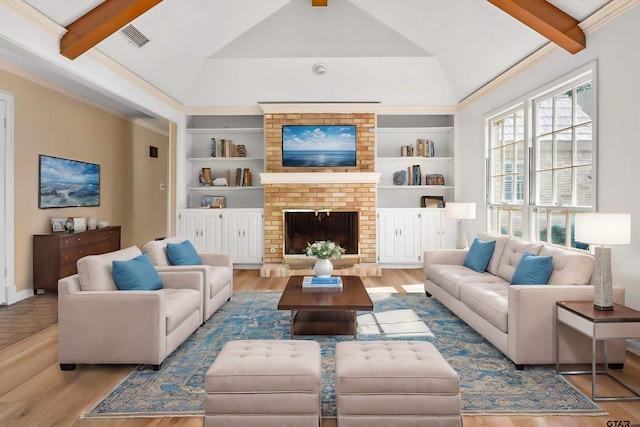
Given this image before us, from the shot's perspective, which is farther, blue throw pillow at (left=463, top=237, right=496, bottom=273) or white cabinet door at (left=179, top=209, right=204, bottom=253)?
white cabinet door at (left=179, top=209, right=204, bottom=253)

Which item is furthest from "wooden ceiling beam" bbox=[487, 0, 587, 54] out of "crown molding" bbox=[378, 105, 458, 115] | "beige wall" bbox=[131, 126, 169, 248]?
"beige wall" bbox=[131, 126, 169, 248]

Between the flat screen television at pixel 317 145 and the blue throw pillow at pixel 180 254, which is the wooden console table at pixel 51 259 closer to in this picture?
the blue throw pillow at pixel 180 254

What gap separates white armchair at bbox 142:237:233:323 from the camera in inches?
162

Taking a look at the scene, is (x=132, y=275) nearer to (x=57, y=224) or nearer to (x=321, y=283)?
(x=321, y=283)

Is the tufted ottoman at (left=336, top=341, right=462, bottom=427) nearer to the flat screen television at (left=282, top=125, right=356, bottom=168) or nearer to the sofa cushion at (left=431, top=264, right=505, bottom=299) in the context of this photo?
the sofa cushion at (left=431, top=264, right=505, bottom=299)

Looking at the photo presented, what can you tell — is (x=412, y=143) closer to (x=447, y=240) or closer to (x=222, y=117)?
(x=447, y=240)

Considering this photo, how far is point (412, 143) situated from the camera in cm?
770

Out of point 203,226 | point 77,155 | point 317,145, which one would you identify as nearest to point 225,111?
point 317,145

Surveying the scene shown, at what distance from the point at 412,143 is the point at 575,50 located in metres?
3.92

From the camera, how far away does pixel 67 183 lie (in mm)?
6098

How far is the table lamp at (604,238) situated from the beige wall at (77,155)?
5.99 metres

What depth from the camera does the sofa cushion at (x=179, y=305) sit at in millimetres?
3199

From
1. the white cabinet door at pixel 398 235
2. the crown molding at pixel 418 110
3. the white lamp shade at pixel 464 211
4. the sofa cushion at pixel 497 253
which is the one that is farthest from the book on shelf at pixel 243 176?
the sofa cushion at pixel 497 253

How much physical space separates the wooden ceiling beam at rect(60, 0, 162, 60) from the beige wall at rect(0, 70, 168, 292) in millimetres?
1716
